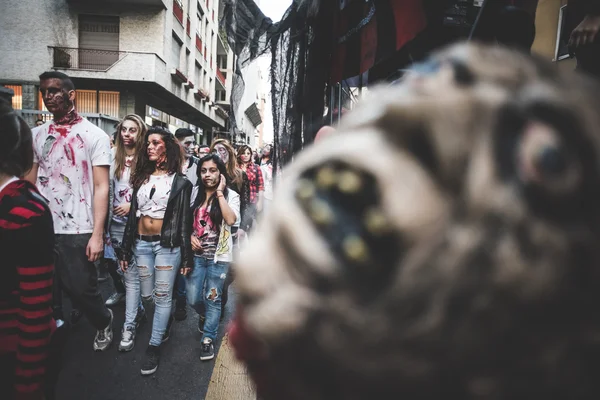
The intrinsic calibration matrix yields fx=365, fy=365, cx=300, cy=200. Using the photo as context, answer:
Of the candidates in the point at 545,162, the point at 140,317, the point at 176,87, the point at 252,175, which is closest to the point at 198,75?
the point at 176,87

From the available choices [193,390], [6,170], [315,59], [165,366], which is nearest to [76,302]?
[165,366]

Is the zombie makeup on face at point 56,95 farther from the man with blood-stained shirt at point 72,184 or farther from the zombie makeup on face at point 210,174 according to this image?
the zombie makeup on face at point 210,174

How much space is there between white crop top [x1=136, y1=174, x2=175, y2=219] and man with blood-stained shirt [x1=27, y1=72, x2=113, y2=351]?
32 centimetres

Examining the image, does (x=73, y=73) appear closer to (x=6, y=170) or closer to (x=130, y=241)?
(x=130, y=241)

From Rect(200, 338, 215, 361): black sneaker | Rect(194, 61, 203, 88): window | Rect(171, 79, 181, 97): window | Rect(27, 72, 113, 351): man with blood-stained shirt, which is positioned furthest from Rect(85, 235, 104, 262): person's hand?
Rect(194, 61, 203, 88): window

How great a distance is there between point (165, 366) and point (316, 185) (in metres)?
3.57

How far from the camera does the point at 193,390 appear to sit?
3041mm

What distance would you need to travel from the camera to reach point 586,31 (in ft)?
3.23

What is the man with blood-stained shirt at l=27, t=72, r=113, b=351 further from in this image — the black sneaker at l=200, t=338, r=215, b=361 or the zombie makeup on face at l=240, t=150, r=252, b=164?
the zombie makeup on face at l=240, t=150, r=252, b=164

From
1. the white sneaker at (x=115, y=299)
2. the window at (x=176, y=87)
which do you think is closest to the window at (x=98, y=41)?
the window at (x=176, y=87)

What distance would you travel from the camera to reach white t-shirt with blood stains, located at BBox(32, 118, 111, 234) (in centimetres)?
309

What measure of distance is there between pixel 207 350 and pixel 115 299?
179 cm

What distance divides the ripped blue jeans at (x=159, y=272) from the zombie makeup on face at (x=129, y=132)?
1.48 metres

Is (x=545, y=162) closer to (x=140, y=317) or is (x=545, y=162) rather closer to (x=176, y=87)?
(x=140, y=317)
